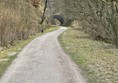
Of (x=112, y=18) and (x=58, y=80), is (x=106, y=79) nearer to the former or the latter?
(x=58, y=80)

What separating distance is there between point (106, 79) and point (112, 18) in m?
2.81

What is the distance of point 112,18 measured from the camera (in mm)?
13766

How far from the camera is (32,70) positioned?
14883mm

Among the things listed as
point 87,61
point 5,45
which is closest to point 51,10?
point 5,45

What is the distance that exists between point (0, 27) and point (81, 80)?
16399 mm

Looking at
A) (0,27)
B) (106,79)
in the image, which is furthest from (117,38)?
(0,27)

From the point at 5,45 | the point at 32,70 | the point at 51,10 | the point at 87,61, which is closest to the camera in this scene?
the point at 32,70

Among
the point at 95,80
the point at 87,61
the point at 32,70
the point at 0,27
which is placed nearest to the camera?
the point at 95,80

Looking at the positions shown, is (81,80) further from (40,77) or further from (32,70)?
(32,70)

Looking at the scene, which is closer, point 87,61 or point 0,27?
point 87,61

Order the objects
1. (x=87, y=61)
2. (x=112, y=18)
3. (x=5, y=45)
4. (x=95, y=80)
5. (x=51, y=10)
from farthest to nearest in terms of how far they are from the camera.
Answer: (x=51, y=10), (x=5, y=45), (x=87, y=61), (x=112, y=18), (x=95, y=80)

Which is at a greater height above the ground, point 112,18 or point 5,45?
point 112,18

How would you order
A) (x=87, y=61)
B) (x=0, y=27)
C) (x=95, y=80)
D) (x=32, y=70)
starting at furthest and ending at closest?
(x=0, y=27)
(x=87, y=61)
(x=32, y=70)
(x=95, y=80)

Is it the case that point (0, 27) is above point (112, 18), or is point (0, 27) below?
below
